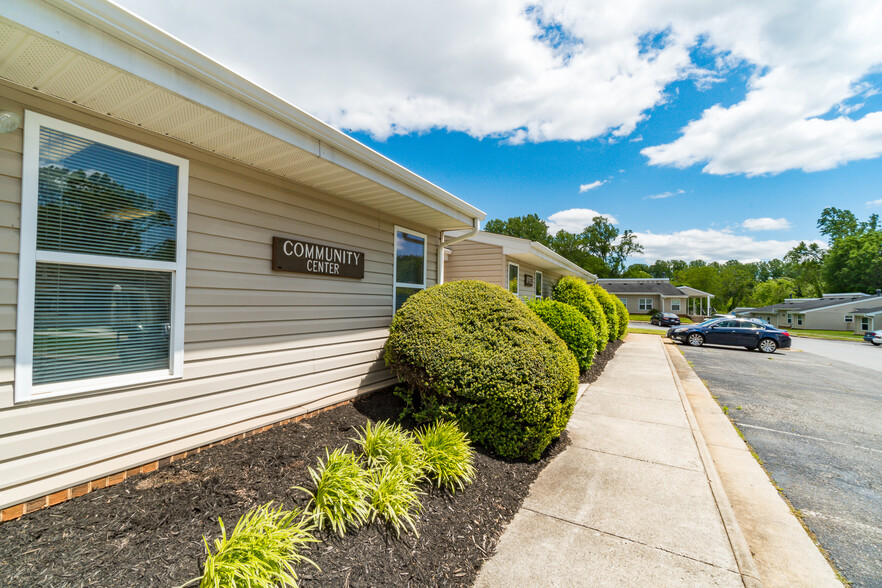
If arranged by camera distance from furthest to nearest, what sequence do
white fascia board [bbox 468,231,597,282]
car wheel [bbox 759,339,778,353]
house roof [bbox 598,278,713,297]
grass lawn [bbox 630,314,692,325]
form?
1. house roof [bbox 598,278,713,297]
2. grass lawn [bbox 630,314,692,325]
3. car wheel [bbox 759,339,778,353]
4. white fascia board [bbox 468,231,597,282]

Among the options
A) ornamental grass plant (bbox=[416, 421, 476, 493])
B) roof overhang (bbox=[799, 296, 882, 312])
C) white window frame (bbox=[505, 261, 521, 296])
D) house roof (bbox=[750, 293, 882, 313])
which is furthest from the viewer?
house roof (bbox=[750, 293, 882, 313])

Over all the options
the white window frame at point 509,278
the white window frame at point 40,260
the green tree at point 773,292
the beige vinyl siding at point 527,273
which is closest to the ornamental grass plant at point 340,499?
the white window frame at point 40,260

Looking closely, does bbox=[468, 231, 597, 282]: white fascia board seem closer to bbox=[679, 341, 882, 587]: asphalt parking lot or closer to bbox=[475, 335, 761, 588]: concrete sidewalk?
bbox=[679, 341, 882, 587]: asphalt parking lot

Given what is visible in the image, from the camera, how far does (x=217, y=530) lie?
2.08m

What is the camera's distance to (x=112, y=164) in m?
2.50

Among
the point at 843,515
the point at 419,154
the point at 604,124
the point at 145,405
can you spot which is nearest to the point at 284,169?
the point at 145,405

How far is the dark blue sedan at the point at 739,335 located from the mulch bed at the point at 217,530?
1648cm

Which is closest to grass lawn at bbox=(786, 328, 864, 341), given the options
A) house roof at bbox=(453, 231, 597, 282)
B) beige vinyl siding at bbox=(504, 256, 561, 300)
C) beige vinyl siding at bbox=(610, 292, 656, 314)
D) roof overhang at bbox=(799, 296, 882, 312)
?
roof overhang at bbox=(799, 296, 882, 312)

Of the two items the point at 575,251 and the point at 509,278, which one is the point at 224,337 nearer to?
the point at 509,278

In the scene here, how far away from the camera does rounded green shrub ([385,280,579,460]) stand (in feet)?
11.5

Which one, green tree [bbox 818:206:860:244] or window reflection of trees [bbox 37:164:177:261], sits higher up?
green tree [bbox 818:206:860:244]

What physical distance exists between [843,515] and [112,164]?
6724mm

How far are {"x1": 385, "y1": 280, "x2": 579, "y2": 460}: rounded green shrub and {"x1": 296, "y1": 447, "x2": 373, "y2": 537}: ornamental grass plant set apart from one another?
1.35m

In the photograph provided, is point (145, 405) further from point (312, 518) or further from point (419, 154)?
point (419, 154)
